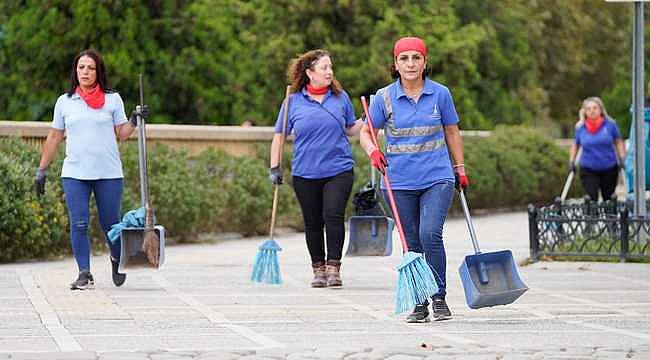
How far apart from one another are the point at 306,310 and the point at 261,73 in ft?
79.1

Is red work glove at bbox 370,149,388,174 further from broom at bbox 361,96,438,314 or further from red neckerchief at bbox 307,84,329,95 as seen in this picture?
red neckerchief at bbox 307,84,329,95

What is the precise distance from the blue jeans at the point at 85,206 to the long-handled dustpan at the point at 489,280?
3.41 metres

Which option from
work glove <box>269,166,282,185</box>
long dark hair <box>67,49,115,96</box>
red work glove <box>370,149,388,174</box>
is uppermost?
long dark hair <box>67,49,115,96</box>

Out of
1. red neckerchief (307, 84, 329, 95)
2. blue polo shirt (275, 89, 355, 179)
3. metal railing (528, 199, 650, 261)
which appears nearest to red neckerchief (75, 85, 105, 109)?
blue polo shirt (275, 89, 355, 179)

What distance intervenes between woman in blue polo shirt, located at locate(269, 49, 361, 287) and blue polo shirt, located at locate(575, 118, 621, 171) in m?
6.57

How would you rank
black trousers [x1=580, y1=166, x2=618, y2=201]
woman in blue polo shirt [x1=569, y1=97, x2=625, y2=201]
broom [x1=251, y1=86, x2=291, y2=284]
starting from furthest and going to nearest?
black trousers [x1=580, y1=166, x2=618, y2=201], woman in blue polo shirt [x1=569, y1=97, x2=625, y2=201], broom [x1=251, y1=86, x2=291, y2=284]

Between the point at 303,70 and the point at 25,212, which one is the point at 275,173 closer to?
the point at 303,70

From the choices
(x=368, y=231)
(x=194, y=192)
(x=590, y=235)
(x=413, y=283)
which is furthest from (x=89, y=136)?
(x=194, y=192)

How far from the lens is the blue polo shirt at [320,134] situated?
12.7 m

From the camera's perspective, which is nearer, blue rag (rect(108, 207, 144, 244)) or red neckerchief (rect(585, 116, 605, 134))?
blue rag (rect(108, 207, 144, 244))

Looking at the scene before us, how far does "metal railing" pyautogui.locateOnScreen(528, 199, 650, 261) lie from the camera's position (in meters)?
15.0

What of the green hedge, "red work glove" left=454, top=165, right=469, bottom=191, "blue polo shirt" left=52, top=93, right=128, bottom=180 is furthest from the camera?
the green hedge

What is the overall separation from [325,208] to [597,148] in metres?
6.92

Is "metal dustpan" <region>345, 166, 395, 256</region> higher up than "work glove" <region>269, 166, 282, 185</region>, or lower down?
lower down
